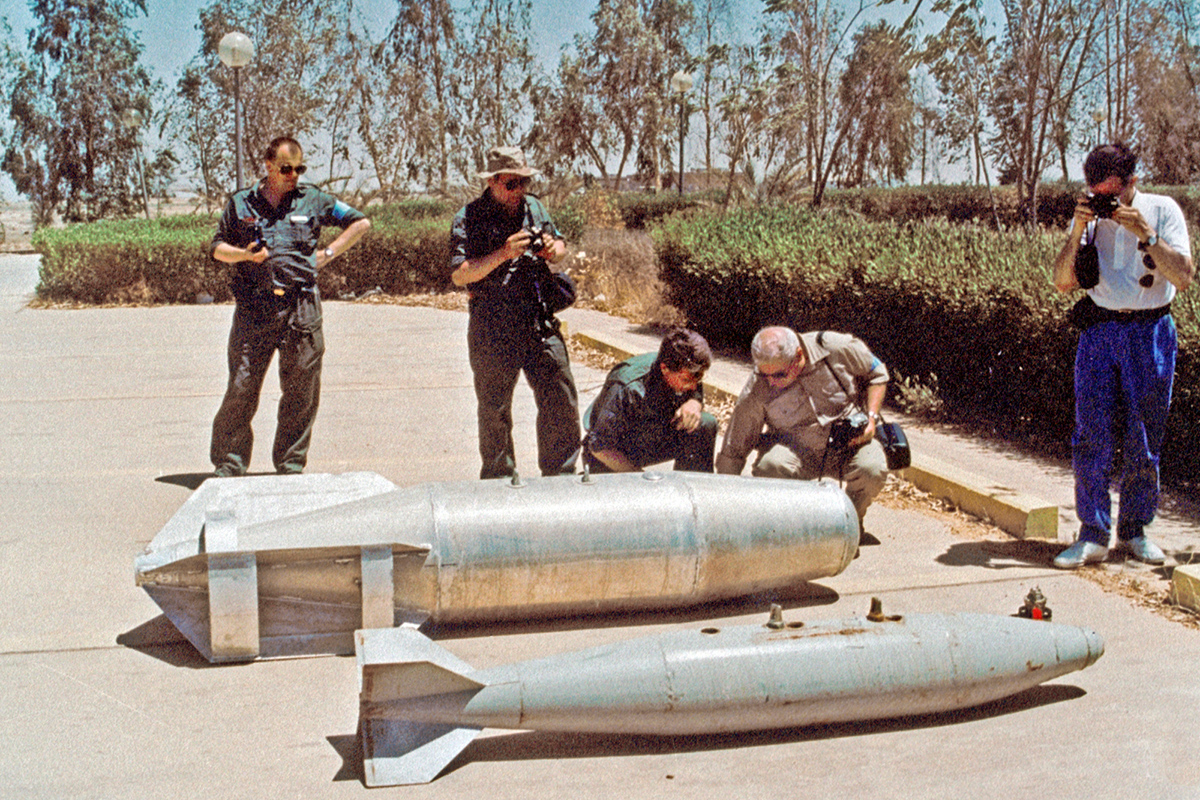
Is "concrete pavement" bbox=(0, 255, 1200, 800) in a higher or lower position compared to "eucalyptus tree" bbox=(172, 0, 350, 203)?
lower

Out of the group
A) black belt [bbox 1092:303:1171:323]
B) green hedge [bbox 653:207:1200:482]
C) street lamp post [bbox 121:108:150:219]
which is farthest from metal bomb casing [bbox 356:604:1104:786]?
street lamp post [bbox 121:108:150:219]

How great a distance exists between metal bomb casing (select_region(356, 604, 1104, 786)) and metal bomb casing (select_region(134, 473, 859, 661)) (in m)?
→ 0.56

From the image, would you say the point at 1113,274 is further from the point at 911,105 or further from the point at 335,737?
the point at 911,105

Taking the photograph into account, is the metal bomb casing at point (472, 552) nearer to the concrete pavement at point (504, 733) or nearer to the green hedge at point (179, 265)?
the concrete pavement at point (504, 733)

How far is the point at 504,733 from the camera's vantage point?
3795 mm

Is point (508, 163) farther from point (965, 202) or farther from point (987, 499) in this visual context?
point (965, 202)

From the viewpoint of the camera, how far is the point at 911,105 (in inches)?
1978

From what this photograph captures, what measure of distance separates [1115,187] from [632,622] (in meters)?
2.66

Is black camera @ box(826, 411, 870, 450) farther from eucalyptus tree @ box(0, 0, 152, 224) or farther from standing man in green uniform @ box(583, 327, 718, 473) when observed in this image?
eucalyptus tree @ box(0, 0, 152, 224)

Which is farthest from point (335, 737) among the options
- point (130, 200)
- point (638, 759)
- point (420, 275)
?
point (130, 200)

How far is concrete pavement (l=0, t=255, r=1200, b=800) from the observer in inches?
136

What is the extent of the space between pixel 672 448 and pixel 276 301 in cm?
223

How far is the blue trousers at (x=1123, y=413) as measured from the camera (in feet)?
16.9

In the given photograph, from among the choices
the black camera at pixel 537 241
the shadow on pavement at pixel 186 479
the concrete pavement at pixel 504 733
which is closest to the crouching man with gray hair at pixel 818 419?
the concrete pavement at pixel 504 733
